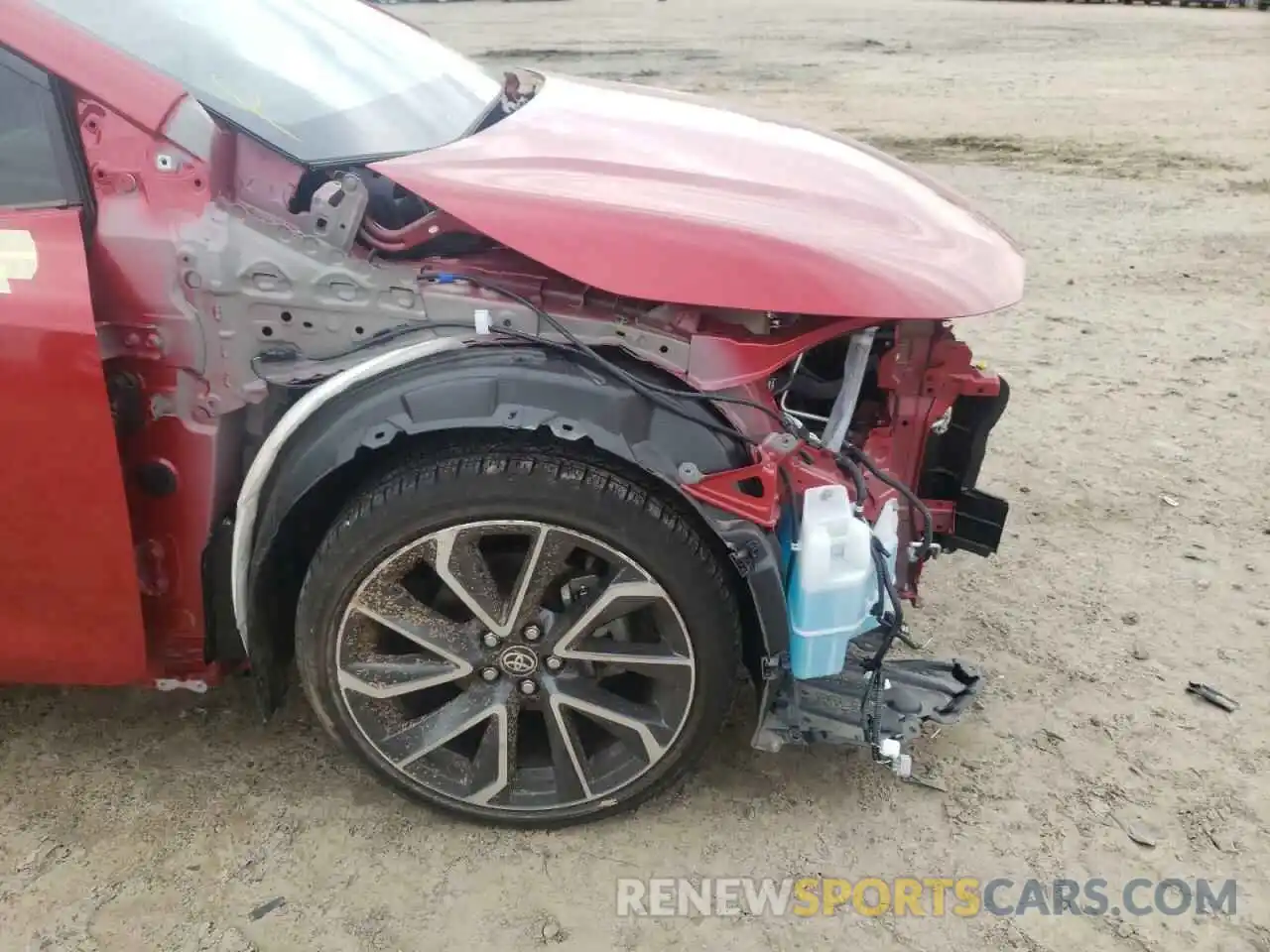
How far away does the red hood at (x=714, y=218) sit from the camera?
1980 millimetres

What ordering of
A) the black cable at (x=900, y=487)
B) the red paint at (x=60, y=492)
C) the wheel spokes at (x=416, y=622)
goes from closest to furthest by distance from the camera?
the red paint at (x=60, y=492) → the wheel spokes at (x=416, y=622) → the black cable at (x=900, y=487)

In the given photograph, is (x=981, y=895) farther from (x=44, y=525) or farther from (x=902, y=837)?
(x=44, y=525)

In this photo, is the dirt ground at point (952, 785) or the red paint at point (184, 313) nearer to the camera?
the red paint at point (184, 313)

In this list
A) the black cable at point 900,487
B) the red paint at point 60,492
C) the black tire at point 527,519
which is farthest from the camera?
the black cable at point 900,487

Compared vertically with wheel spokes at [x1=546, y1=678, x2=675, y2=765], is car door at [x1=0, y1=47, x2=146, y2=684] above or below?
above

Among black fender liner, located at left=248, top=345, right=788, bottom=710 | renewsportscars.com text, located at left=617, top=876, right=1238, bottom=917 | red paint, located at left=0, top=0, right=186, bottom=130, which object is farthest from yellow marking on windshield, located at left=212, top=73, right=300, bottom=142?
renewsportscars.com text, located at left=617, top=876, right=1238, bottom=917

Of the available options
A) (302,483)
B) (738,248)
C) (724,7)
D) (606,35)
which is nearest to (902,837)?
(738,248)

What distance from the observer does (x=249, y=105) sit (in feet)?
A: 7.08

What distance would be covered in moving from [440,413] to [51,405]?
2.38 feet

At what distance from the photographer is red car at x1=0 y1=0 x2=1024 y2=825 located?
1962 mm

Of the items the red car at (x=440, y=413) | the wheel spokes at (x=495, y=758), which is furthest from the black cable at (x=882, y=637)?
the wheel spokes at (x=495, y=758)

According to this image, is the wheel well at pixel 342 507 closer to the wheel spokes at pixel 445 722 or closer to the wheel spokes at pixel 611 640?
the wheel spokes at pixel 611 640

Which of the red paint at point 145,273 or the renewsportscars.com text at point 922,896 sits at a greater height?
the red paint at point 145,273

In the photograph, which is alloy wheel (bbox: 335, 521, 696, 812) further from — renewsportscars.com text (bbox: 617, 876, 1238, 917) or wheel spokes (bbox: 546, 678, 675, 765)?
renewsportscars.com text (bbox: 617, 876, 1238, 917)
